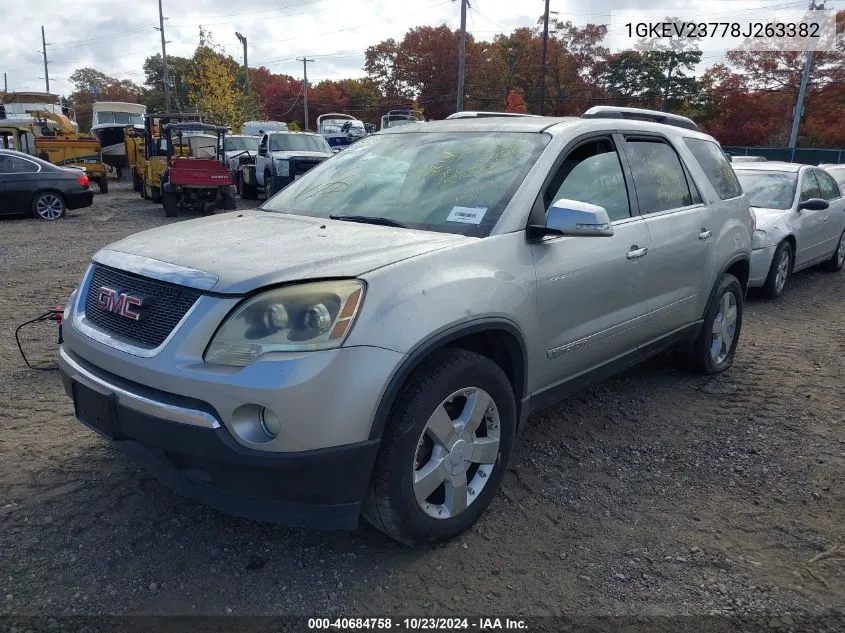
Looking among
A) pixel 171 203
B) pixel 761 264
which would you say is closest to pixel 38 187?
pixel 171 203

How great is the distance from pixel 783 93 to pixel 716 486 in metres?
45.5

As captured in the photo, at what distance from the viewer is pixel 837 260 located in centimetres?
1010

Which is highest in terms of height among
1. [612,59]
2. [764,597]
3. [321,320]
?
[612,59]

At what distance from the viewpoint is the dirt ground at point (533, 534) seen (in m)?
2.61

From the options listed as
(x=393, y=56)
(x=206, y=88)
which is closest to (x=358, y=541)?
(x=206, y=88)

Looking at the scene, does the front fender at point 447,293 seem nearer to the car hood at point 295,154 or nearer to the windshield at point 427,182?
the windshield at point 427,182

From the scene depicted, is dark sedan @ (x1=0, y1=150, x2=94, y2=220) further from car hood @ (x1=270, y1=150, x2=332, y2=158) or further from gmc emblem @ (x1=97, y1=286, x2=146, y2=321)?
gmc emblem @ (x1=97, y1=286, x2=146, y2=321)

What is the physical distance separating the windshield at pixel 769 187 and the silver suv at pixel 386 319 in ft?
17.1

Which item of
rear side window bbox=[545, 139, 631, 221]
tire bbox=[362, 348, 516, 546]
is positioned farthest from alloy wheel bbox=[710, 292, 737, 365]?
tire bbox=[362, 348, 516, 546]

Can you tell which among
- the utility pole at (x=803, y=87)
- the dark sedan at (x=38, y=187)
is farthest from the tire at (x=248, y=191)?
the utility pole at (x=803, y=87)

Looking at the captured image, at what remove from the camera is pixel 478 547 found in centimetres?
294

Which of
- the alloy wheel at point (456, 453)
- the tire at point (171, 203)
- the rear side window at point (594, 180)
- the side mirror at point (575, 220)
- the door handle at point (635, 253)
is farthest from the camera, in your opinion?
the tire at point (171, 203)

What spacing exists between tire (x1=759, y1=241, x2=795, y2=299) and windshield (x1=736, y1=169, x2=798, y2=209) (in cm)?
66

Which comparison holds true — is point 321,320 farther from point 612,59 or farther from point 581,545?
point 612,59
